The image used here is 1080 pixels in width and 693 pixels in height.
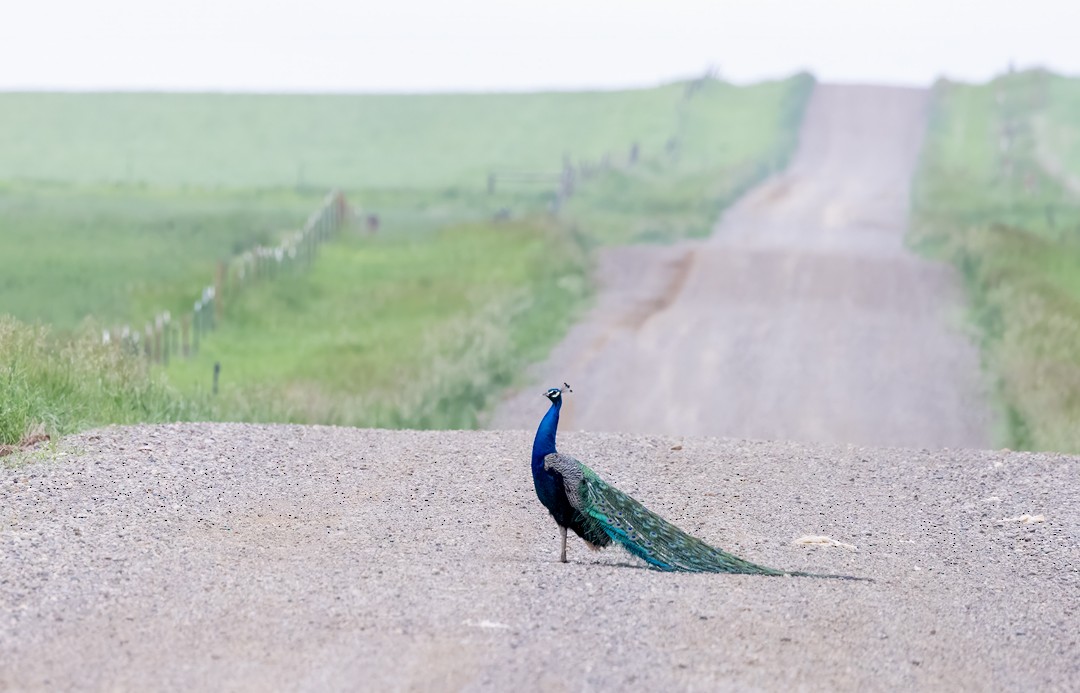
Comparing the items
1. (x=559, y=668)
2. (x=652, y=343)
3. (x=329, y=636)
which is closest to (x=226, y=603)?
(x=329, y=636)

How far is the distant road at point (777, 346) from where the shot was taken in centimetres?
2138

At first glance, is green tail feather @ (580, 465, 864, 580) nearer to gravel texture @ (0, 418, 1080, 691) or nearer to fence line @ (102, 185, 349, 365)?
gravel texture @ (0, 418, 1080, 691)

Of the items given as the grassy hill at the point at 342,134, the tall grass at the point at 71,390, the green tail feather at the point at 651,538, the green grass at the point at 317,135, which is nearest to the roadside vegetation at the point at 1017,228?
the grassy hill at the point at 342,134

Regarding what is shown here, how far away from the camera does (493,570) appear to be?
34.8 ft

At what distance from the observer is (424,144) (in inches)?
3238

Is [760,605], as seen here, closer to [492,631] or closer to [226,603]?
[492,631]

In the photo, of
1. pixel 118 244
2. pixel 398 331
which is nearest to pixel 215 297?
pixel 398 331

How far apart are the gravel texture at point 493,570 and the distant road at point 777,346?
5.00m

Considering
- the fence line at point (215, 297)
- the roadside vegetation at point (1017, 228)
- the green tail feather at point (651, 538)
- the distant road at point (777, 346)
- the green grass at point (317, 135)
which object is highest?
the green tail feather at point (651, 538)

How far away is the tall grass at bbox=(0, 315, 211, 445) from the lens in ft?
48.7

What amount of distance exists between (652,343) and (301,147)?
58172 mm

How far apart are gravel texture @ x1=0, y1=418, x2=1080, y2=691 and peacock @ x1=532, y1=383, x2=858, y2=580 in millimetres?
190

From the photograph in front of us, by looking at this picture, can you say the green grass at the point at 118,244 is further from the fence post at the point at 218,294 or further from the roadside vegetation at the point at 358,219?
the fence post at the point at 218,294

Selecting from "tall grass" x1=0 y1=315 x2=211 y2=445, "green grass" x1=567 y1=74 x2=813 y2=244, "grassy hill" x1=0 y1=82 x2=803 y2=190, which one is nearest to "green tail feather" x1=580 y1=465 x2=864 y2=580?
"tall grass" x1=0 y1=315 x2=211 y2=445
